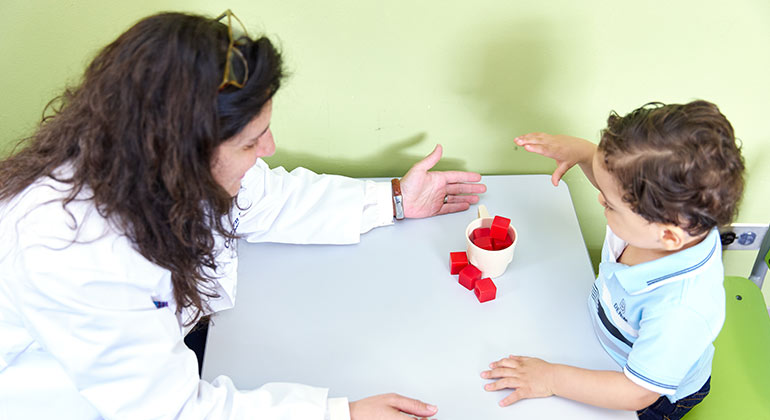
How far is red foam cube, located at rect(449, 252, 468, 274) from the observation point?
992mm

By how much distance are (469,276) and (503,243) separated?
0.31 ft

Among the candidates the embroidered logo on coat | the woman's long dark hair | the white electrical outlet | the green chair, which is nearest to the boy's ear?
the embroidered logo on coat

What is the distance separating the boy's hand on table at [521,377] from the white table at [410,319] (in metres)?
0.01

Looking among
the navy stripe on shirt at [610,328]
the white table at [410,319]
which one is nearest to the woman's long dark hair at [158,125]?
the white table at [410,319]

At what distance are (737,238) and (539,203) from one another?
1.91 feet

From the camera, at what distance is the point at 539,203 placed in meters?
1.16

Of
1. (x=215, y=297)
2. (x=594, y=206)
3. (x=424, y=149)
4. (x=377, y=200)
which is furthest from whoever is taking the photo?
(x=594, y=206)

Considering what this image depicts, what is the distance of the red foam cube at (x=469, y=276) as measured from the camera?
0.96 metres

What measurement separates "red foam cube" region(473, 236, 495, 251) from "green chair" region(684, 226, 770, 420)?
43 cm

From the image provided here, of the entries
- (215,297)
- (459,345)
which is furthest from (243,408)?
(459,345)

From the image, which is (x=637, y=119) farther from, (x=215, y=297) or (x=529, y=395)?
(x=215, y=297)

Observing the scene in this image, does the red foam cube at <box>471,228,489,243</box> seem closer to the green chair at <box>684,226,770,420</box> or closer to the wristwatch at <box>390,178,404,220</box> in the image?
the wristwatch at <box>390,178,404,220</box>

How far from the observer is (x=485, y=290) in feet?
3.08

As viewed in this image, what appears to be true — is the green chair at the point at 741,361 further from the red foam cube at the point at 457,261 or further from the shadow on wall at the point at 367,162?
the shadow on wall at the point at 367,162
